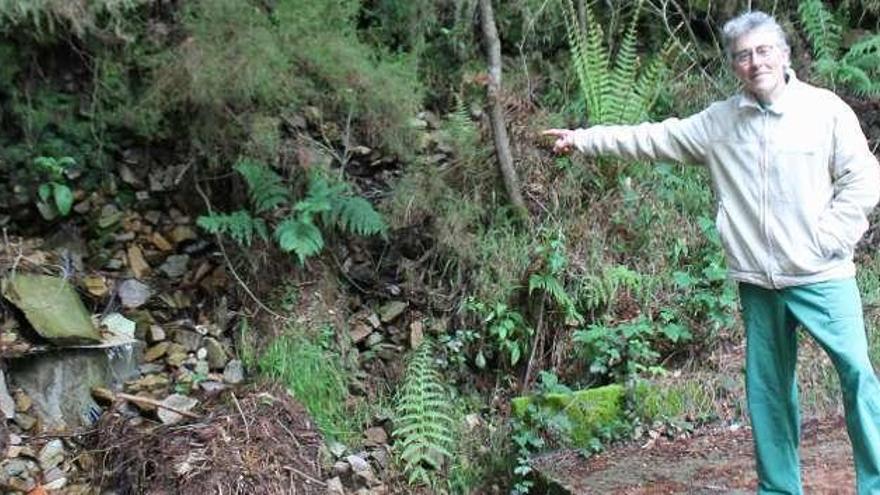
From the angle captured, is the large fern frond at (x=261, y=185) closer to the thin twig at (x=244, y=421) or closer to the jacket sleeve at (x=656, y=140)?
the thin twig at (x=244, y=421)

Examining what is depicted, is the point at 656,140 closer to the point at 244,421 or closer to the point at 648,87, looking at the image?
the point at 244,421

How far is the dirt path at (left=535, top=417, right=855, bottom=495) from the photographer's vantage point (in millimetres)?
4434

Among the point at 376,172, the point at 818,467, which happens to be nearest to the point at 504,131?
the point at 376,172

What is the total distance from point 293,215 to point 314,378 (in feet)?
3.41

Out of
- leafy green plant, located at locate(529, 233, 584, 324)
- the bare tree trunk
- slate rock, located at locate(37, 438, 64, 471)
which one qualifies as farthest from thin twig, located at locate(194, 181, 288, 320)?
the bare tree trunk

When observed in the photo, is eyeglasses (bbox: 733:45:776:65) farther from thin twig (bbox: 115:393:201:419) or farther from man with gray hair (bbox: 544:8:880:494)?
thin twig (bbox: 115:393:201:419)

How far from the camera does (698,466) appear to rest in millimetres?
4711

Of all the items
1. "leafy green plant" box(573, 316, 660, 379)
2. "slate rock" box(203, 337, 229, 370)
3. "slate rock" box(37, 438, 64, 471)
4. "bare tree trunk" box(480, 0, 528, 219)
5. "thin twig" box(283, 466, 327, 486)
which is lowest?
"slate rock" box(37, 438, 64, 471)

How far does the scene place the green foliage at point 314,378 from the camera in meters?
5.37

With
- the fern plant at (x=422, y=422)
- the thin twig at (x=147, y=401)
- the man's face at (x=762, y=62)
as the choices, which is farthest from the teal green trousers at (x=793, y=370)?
the thin twig at (x=147, y=401)

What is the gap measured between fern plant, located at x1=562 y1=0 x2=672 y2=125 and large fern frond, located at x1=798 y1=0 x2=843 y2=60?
1226 millimetres

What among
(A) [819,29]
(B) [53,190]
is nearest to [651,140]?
(B) [53,190]

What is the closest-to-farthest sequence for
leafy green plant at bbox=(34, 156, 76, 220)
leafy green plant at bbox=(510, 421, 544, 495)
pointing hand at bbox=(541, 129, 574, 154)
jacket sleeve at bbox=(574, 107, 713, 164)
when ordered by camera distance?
jacket sleeve at bbox=(574, 107, 713, 164)
pointing hand at bbox=(541, 129, 574, 154)
leafy green plant at bbox=(510, 421, 544, 495)
leafy green plant at bbox=(34, 156, 76, 220)

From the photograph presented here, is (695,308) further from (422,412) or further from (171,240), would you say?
(171,240)
